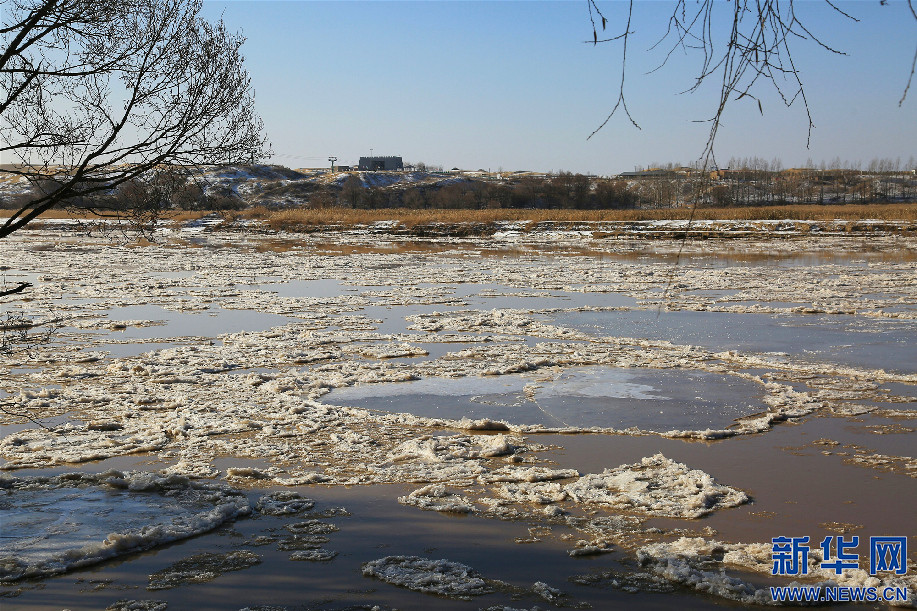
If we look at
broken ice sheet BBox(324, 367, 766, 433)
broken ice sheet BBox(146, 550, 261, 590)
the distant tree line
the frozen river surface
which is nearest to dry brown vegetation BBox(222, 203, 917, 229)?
the distant tree line

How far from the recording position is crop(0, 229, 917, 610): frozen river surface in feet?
17.9

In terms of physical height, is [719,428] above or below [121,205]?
below

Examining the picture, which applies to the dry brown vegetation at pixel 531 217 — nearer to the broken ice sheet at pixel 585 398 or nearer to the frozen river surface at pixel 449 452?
the frozen river surface at pixel 449 452

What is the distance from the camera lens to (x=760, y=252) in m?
35.6

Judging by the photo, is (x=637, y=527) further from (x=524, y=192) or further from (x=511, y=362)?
A: (x=524, y=192)

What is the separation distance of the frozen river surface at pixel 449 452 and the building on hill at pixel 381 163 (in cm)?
14717

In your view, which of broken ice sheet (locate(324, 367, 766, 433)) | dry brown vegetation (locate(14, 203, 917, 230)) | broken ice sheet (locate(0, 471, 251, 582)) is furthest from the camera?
dry brown vegetation (locate(14, 203, 917, 230))

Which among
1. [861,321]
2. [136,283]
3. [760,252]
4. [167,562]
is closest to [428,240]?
[760,252]

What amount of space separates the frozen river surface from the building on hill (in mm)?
147173

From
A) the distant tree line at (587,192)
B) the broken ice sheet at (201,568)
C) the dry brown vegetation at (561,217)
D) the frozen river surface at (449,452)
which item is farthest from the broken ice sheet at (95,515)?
the distant tree line at (587,192)

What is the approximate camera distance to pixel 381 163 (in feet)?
538

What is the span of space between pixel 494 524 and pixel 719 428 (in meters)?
Result: 3.72

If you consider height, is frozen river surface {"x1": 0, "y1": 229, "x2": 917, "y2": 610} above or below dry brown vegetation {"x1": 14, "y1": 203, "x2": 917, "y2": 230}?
below

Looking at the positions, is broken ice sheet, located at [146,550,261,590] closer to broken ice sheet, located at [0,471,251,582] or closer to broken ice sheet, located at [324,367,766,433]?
broken ice sheet, located at [0,471,251,582]
